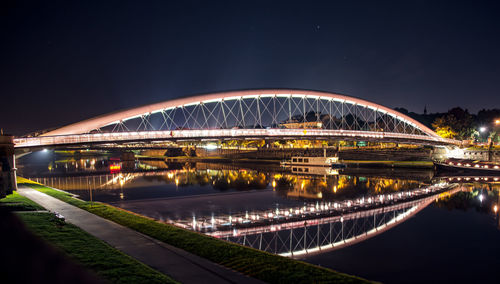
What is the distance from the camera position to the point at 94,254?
33.8 ft

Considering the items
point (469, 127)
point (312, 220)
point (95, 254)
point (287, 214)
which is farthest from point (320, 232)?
point (469, 127)

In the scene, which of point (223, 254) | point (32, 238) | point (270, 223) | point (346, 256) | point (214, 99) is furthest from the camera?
point (214, 99)

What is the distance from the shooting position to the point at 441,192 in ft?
114

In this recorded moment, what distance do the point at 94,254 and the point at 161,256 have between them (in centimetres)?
194

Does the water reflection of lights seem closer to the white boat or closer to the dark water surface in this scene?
the dark water surface


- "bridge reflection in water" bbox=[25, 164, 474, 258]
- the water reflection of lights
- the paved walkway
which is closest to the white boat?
"bridge reflection in water" bbox=[25, 164, 474, 258]

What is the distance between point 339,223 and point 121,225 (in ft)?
40.9

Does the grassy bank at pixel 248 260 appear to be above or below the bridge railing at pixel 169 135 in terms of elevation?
Answer: below

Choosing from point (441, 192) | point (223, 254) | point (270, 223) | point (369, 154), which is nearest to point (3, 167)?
point (270, 223)

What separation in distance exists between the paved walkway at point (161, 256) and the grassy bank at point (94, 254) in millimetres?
497

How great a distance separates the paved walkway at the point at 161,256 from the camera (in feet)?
30.3

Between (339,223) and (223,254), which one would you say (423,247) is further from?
(223,254)

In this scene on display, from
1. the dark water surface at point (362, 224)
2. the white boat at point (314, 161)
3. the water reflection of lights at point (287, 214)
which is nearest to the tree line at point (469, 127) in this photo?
the white boat at point (314, 161)

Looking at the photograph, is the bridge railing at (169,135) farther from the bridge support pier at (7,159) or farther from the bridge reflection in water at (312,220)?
the bridge reflection in water at (312,220)
